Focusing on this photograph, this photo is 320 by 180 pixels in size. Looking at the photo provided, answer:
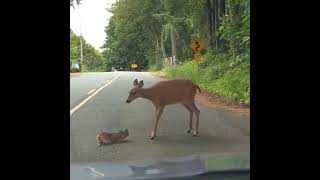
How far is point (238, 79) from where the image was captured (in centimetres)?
270

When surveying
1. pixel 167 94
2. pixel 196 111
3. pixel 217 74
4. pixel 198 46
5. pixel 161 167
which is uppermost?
pixel 198 46

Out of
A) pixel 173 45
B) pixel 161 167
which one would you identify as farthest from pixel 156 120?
pixel 161 167

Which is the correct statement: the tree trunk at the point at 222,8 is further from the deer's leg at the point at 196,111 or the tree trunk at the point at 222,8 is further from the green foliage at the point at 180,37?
the deer's leg at the point at 196,111

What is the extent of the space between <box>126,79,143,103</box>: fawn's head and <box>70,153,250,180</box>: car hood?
0.50 m

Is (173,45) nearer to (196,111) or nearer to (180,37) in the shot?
(180,37)

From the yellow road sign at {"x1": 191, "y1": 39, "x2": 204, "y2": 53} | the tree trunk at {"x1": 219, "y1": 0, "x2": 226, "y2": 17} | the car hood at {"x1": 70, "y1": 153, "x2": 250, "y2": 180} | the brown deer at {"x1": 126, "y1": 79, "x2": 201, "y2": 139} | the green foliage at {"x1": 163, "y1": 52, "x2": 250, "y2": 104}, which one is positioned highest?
the tree trunk at {"x1": 219, "y1": 0, "x2": 226, "y2": 17}

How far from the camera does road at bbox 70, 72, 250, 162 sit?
2.54 metres

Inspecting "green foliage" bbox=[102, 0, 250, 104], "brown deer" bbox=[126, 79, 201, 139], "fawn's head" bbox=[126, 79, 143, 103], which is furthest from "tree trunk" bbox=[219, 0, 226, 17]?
"fawn's head" bbox=[126, 79, 143, 103]

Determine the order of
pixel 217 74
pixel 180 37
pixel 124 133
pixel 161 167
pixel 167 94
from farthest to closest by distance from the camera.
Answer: pixel 217 74 < pixel 167 94 < pixel 180 37 < pixel 124 133 < pixel 161 167

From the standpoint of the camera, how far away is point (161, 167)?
224 cm

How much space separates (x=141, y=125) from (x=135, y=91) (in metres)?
0.22

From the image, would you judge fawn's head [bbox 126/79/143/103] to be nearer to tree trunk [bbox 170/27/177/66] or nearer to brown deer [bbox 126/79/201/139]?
brown deer [bbox 126/79/201/139]
